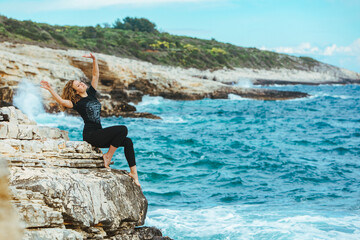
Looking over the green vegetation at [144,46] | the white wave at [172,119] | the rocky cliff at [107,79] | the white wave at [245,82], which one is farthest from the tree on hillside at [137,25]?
the white wave at [172,119]

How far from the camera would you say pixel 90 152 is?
19.4 ft

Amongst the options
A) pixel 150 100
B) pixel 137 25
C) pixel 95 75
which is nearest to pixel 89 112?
pixel 95 75

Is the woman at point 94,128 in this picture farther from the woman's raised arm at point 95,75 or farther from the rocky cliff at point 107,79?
the rocky cliff at point 107,79

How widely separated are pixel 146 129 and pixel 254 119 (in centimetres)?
917

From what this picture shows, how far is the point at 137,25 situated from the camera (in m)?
94.6

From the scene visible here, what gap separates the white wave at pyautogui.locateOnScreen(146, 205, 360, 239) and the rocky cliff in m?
10.9

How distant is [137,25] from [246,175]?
86.4 metres

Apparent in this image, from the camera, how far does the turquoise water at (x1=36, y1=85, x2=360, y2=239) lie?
828 centimetres

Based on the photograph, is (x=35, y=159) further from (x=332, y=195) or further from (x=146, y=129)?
(x=146, y=129)

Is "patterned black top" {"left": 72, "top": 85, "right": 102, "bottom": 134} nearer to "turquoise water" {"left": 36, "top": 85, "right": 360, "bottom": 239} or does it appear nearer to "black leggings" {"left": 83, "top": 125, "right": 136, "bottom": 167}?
"black leggings" {"left": 83, "top": 125, "right": 136, "bottom": 167}

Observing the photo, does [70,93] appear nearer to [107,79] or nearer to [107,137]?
[107,137]

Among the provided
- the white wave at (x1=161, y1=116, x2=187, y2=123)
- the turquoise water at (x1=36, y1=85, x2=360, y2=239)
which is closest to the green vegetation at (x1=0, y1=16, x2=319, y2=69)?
the white wave at (x1=161, y1=116, x2=187, y2=123)

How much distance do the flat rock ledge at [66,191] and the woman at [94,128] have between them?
148 mm

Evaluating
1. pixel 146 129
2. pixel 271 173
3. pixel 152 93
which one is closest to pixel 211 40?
pixel 152 93
